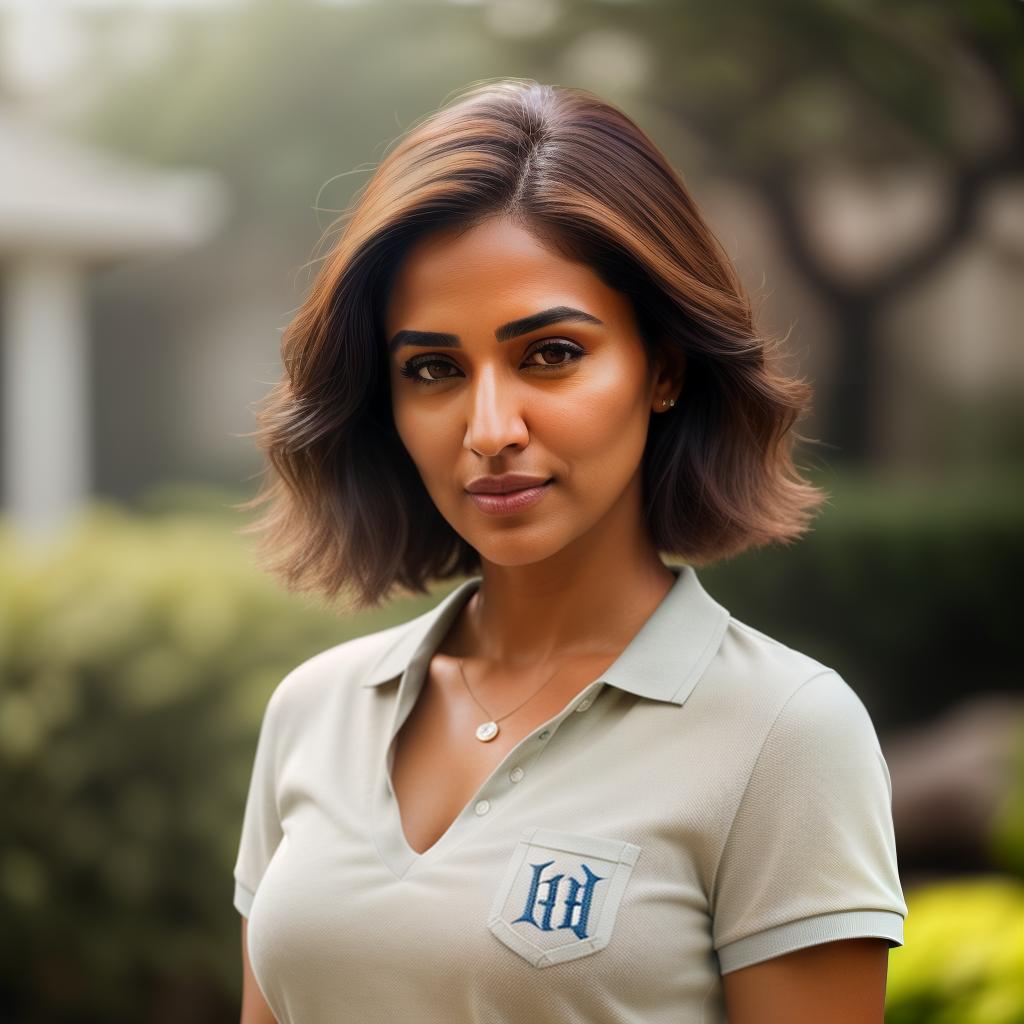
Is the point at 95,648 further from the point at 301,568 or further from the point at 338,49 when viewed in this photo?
the point at 338,49

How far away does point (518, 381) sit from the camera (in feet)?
6.24

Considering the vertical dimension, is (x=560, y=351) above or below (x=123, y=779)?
above

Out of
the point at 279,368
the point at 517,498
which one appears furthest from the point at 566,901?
the point at 279,368

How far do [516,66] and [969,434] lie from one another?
426cm

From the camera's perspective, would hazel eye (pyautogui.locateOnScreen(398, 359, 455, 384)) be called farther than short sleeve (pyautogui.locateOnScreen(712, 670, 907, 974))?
Yes

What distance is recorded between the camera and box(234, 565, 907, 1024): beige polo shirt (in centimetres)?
176

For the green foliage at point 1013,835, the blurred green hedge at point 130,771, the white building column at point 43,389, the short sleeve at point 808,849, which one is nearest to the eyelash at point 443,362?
the short sleeve at point 808,849

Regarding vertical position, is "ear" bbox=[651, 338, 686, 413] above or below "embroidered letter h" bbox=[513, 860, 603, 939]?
above

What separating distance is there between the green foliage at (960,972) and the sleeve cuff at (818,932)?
177cm

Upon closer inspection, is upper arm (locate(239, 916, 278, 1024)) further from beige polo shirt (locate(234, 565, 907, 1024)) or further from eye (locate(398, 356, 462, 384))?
eye (locate(398, 356, 462, 384))

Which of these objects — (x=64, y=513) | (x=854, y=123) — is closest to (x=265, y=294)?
(x=64, y=513)

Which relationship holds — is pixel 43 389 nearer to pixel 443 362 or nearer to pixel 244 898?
pixel 244 898

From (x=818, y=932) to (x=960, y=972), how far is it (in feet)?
6.58

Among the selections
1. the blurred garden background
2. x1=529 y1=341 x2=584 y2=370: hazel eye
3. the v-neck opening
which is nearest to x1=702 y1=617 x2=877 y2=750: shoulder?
the v-neck opening
